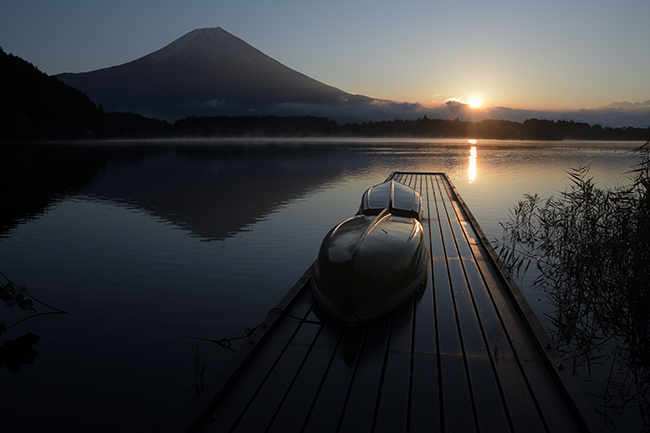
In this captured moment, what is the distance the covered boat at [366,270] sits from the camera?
4.37m

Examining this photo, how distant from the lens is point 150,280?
7.65m

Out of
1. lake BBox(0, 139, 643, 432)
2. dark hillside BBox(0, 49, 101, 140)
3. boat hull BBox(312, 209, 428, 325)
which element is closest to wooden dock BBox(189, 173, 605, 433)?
boat hull BBox(312, 209, 428, 325)

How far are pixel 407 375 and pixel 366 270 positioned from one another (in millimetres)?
1272

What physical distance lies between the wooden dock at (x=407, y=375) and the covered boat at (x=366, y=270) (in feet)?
0.58

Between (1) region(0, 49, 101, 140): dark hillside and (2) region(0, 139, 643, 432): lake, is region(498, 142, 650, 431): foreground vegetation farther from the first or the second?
(1) region(0, 49, 101, 140): dark hillside

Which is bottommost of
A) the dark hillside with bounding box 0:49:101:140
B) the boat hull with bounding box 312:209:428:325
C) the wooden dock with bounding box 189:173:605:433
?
the wooden dock with bounding box 189:173:605:433

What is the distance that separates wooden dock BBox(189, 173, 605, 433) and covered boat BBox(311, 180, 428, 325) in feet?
0.58

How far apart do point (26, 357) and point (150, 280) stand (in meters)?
2.65

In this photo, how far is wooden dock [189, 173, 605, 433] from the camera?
9.60 ft

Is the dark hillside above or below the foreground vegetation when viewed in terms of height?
above

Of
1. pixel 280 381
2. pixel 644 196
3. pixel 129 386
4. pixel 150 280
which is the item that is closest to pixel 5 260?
pixel 150 280

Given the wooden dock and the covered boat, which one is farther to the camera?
the covered boat

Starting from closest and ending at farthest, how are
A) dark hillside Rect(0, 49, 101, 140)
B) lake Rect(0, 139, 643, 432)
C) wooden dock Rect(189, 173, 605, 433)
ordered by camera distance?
wooden dock Rect(189, 173, 605, 433)
lake Rect(0, 139, 643, 432)
dark hillside Rect(0, 49, 101, 140)

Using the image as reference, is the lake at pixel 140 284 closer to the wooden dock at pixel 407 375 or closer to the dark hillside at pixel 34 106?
A: the wooden dock at pixel 407 375
